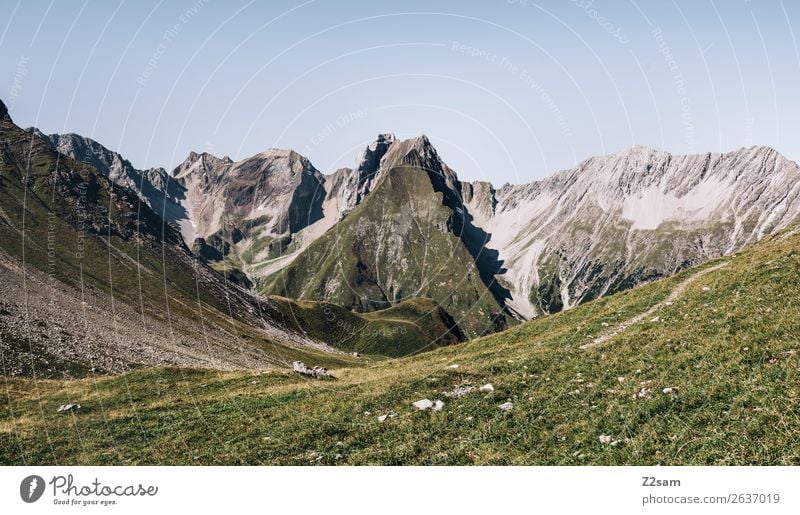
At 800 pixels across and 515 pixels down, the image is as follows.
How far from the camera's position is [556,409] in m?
16.5

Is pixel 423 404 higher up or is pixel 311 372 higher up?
pixel 311 372

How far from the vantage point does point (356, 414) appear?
2019 cm

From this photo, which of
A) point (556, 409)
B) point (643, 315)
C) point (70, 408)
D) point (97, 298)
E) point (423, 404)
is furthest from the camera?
point (97, 298)

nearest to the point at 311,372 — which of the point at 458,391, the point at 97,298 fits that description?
the point at 458,391

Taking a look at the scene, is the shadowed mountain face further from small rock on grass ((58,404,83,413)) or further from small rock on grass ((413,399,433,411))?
small rock on grass ((413,399,433,411))

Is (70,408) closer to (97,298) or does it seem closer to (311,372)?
(311,372)

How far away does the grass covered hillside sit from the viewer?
12.9 meters

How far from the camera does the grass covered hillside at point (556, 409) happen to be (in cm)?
1287

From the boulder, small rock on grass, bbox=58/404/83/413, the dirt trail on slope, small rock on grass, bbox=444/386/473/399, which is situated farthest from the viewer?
the boulder

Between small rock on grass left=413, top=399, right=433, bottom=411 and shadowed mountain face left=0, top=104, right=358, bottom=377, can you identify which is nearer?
small rock on grass left=413, top=399, right=433, bottom=411

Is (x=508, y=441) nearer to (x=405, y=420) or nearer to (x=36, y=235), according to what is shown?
(x=405, y=420)

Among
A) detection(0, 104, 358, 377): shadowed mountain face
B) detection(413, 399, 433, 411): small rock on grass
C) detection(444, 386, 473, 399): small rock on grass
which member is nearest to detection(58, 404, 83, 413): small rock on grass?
detection(413, 399, 433, 411): small rock on grass

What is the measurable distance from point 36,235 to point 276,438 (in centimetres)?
16291
